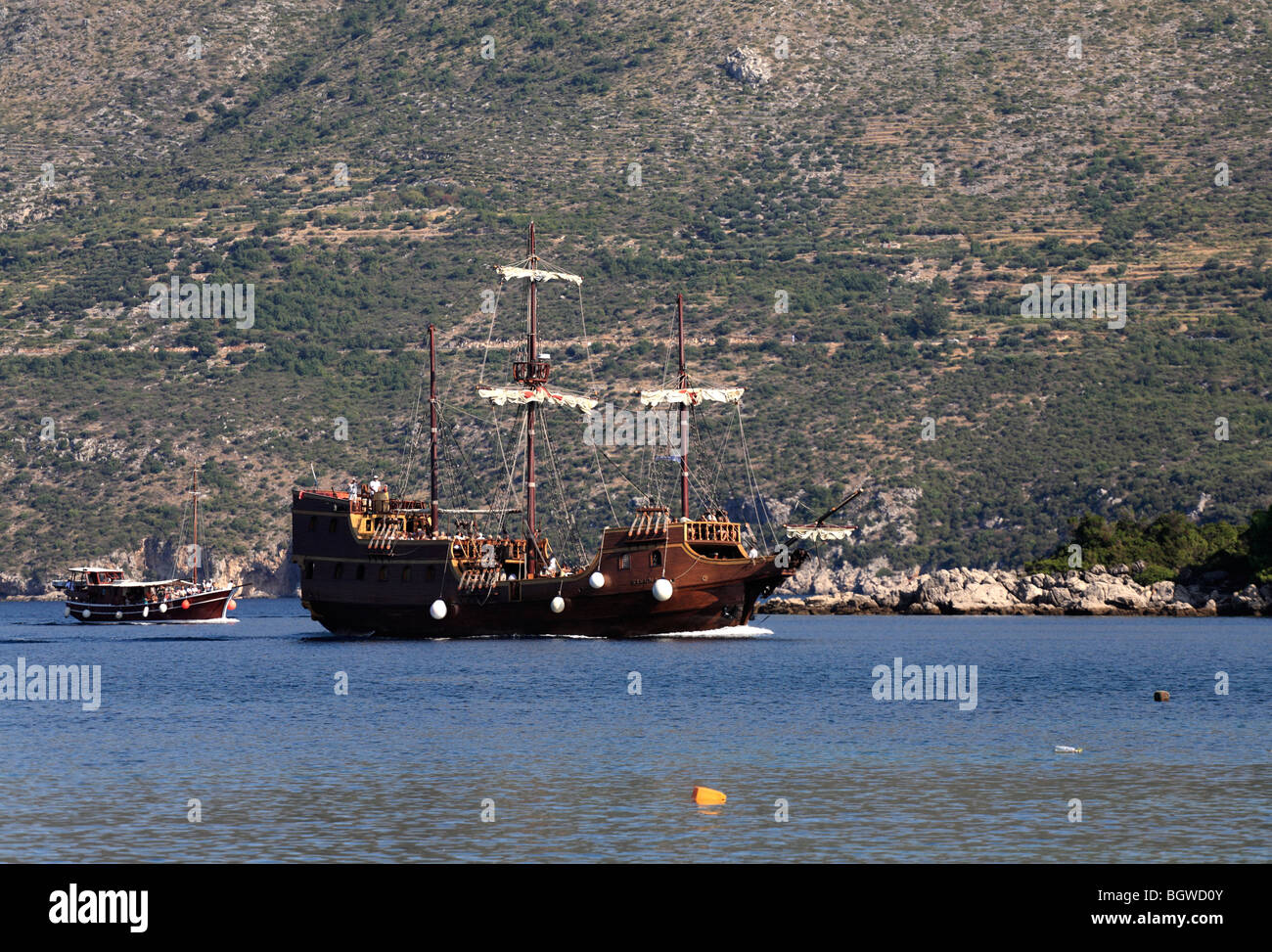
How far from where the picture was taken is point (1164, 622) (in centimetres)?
12094

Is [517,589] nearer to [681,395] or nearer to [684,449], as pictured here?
[684,449]

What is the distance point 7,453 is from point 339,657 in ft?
389

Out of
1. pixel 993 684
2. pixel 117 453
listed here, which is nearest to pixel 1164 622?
pixel 993 684

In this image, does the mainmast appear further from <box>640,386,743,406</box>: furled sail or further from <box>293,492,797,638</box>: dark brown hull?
<box>293,492,797,638</box>: dark brown hull

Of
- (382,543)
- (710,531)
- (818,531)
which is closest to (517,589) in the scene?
(382,543)

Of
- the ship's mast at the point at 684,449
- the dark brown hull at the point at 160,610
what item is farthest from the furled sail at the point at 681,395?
the dark brown hull at the point at 160,610

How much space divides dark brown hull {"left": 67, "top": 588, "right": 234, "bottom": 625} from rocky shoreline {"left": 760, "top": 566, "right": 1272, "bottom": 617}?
42.1m

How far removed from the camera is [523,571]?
98938mm

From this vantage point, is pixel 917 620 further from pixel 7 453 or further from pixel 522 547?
pixel 7 453

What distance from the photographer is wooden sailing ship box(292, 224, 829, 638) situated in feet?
300

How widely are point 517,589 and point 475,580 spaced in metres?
2.22

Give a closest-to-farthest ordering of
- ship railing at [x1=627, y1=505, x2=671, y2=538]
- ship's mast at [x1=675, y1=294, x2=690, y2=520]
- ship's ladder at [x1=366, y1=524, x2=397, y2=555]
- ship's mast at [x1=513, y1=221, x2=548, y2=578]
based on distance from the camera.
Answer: ship railing at [x1=627, y1=505, x2=671, y2=538] < ship's ladder at [x1=366, y1=524, x2=397, y2=555] < ship's mast at [x1=675, y1=294, x2=690, y2=520] < ship's mast at [x1=513, y1=221, x2=548, y2=578]

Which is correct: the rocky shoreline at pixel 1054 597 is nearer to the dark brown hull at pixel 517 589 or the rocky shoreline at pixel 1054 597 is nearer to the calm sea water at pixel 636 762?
the dark brown hull at pixel 517 589

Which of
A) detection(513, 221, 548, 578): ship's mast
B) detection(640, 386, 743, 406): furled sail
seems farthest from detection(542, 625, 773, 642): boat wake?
detection(640, 386, 743, 406): furled sail
